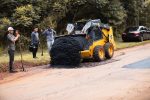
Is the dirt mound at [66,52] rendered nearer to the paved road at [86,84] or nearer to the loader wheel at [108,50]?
the paved road at [86,84]

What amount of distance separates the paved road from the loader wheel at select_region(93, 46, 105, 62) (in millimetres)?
1251

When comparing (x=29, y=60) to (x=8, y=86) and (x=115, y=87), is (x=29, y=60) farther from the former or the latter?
(x=115, y=87)

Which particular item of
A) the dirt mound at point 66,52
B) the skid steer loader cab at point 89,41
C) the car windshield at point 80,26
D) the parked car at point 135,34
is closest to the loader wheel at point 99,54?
the skid steer loader cab at point 89,41

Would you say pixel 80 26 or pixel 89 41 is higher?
pixel 80 26

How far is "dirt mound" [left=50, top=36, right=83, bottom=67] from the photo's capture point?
20.9 meters

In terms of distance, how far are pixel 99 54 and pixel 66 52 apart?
88.6 inches

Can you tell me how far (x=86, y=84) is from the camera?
1510cm

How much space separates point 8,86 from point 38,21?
53.1 feet

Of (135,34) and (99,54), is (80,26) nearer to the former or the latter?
(99,54)

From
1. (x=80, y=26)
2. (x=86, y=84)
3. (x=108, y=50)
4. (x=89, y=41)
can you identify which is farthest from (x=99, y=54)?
(x=86, y=84)

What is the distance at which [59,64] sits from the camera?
21.4 meters

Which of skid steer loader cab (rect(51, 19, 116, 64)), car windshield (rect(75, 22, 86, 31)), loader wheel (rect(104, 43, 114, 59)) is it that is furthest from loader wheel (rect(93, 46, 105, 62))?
car windshield (rect(75, 22, 86, 31))

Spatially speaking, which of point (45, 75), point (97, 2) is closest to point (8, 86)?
point (45, 75)

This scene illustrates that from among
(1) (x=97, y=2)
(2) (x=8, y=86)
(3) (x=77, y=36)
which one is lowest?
(2) (x=8, y=86)
